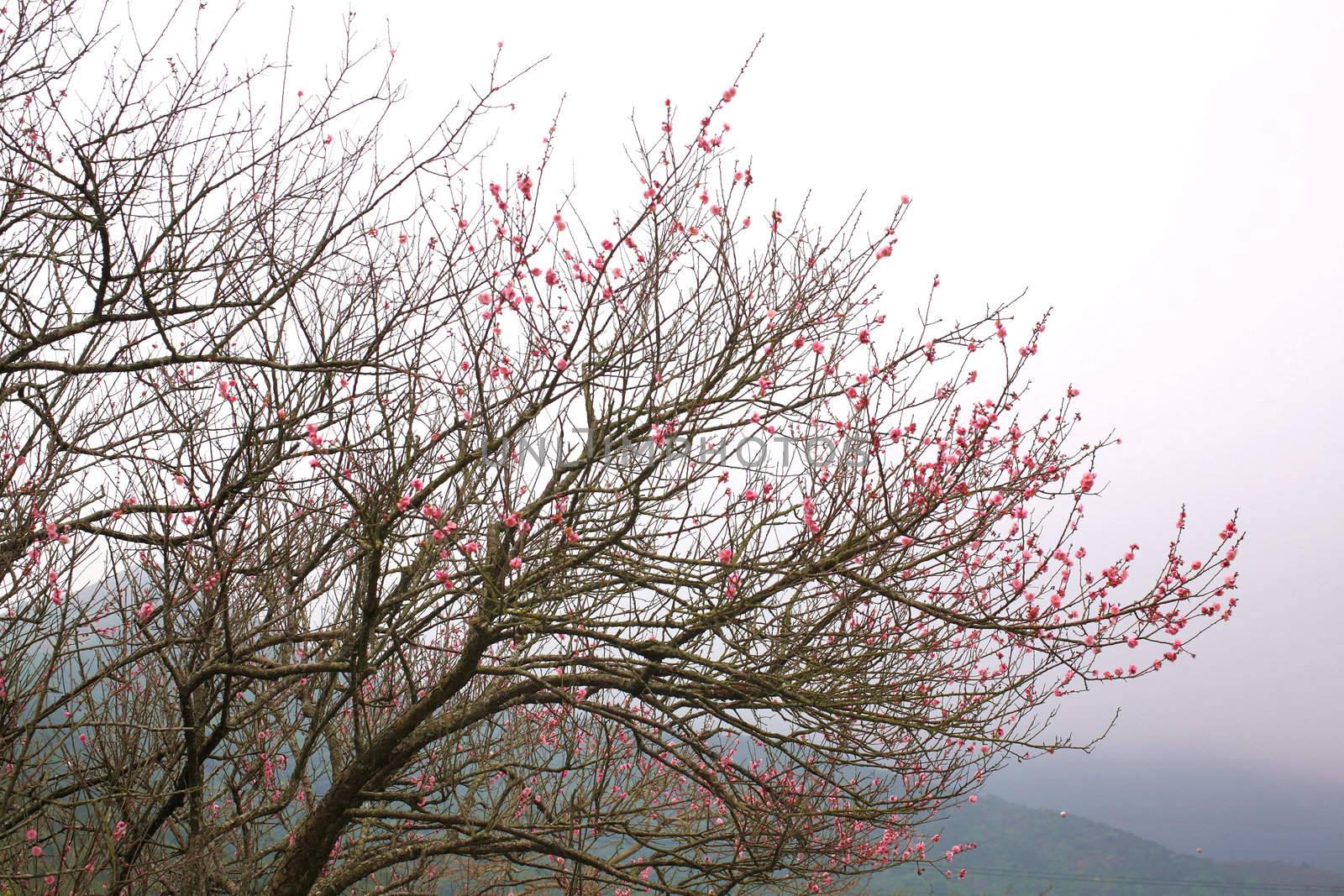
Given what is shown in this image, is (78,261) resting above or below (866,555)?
above

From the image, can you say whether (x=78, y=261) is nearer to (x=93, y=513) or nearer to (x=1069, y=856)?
(x=93, y=513)

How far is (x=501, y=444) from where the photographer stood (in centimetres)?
532

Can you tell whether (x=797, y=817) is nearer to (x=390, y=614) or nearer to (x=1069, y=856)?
(x=390, y=614)

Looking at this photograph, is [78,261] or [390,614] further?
[78,261]

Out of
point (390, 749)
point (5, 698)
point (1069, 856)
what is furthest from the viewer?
point (1069, 856)

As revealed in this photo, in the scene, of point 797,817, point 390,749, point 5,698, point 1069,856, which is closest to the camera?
point 5,698

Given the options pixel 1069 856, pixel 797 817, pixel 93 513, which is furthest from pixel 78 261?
pixel 1069 856

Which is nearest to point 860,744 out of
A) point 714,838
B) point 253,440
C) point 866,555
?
point 866,555

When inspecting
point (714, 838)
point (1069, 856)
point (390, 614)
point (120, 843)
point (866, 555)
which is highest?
point (390, 614)

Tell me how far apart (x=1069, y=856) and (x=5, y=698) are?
205 ft

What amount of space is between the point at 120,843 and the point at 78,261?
3650 millimetres

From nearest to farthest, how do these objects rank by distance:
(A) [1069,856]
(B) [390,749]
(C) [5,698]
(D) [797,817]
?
1. (C) [5,698]
2. (D) [797,817]
3. (B) [390,749]
4. (A) [1069,856]

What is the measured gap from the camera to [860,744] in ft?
16.3

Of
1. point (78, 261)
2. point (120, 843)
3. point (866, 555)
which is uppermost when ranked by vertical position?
point (78, 261)
